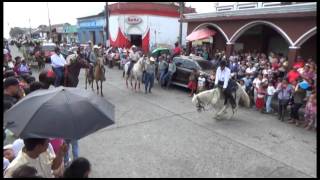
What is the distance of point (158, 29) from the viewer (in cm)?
3097

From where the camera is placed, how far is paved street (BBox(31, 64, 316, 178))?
20.5 ft

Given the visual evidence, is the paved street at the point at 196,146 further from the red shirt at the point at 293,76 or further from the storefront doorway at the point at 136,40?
the storefront doorway at the point at 136,40

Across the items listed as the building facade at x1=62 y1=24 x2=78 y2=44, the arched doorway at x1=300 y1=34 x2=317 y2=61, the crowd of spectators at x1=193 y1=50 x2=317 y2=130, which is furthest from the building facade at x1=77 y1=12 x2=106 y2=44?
the crowd of spectators at x1=193 y1=50 x2=317 y2=130

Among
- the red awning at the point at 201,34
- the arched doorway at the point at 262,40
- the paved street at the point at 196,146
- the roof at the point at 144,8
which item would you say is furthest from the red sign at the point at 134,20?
the paved street at the point at 196,146

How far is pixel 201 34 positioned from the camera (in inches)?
792

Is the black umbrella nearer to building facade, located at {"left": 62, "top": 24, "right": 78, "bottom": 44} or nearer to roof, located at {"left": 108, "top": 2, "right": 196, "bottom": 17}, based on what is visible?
roof, located at {"left": 108, "top": 2, "right": 196, "bottom": 17}

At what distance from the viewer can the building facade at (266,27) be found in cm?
1411

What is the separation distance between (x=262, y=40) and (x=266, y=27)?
80 cm

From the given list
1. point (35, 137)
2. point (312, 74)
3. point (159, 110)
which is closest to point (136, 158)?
point (35, 137)

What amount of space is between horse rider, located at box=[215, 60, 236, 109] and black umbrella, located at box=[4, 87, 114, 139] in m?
5.99

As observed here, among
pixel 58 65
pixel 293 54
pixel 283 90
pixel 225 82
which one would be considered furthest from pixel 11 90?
pixel 293 54

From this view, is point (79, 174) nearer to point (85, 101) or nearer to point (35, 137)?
point (35, 137)

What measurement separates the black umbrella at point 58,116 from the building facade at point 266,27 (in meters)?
12.2

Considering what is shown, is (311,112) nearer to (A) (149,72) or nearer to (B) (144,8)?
(A) (149,72)
